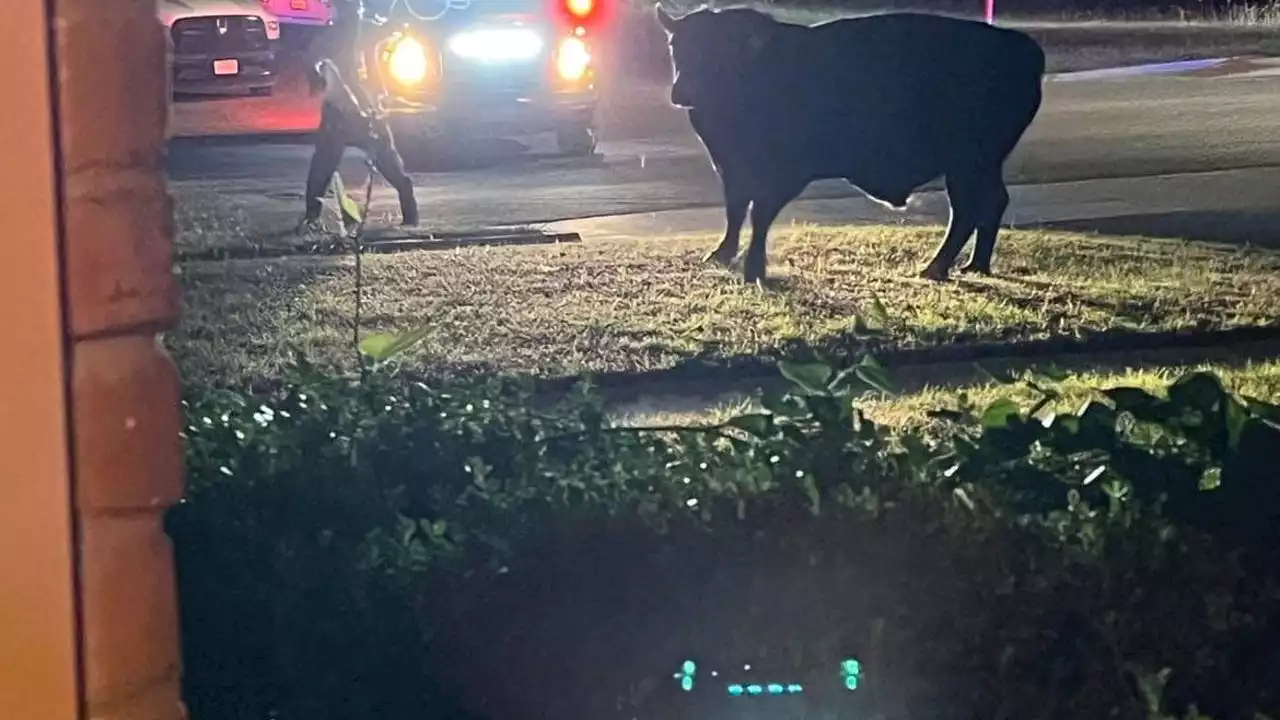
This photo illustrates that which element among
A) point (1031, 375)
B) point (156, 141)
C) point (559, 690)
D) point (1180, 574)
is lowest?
point (559, 690)

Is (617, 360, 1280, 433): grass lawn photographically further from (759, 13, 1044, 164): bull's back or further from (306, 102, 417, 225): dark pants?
(306, 102, 417, 225): dark pants

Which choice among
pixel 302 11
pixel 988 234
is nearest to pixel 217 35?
pixel 302 11

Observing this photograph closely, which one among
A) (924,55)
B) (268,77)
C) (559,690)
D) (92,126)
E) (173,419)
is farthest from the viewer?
(924,55)

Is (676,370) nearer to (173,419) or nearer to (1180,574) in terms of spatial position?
(1180,574)

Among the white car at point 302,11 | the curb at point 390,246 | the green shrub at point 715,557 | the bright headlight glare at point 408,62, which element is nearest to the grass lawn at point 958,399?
the green shrub at point 715,557

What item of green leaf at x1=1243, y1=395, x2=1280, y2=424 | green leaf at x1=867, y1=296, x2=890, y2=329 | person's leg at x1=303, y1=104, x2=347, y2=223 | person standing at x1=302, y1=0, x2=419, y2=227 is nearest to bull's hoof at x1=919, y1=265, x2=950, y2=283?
green leaf at x1=867, y1=296, x2=890, y2=329

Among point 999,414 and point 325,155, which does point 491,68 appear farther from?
point 999,414

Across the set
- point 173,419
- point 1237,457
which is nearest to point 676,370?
point 1237,457
